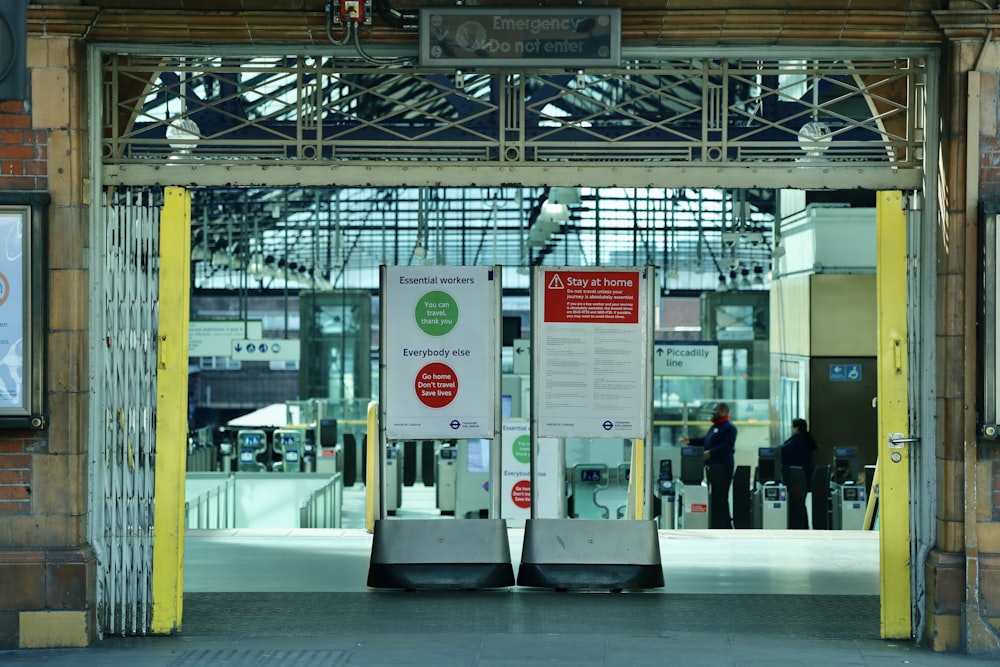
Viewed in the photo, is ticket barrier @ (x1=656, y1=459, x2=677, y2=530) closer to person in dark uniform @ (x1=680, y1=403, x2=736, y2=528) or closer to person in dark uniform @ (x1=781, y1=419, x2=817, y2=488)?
person in dark uniform @ (x1=680, y1=403, x2=736, y2=528)

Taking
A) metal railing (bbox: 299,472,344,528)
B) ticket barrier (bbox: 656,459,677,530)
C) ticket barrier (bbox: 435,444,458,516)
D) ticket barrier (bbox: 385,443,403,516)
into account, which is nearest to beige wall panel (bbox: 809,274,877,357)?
ticket barrier (bbox: 656,459,677,530)

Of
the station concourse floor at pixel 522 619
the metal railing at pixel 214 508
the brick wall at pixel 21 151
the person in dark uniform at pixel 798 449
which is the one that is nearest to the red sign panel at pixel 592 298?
the station concourse floor at pixel 522 619

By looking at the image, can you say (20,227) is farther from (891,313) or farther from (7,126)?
(891,313)

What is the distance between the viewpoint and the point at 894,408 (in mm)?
6996

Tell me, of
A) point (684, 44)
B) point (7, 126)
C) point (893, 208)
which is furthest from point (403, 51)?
point (893, 208)

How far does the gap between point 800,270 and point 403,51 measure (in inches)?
544

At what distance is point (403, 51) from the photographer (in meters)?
6.88

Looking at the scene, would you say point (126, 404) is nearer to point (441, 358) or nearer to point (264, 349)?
point (441, 358)

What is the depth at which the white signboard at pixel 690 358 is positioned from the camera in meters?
19.4

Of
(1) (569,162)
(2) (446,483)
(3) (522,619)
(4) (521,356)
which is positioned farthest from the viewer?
(4) (521,356)

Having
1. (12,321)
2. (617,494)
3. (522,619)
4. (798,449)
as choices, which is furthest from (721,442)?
(12,321)

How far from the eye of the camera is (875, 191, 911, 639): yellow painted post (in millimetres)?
6965

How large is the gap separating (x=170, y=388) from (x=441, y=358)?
202 centimetres

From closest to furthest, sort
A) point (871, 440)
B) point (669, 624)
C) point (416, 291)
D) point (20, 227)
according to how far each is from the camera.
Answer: point (20, 227) → point (669, 624) → point (416, 291) → point (871, 440)
